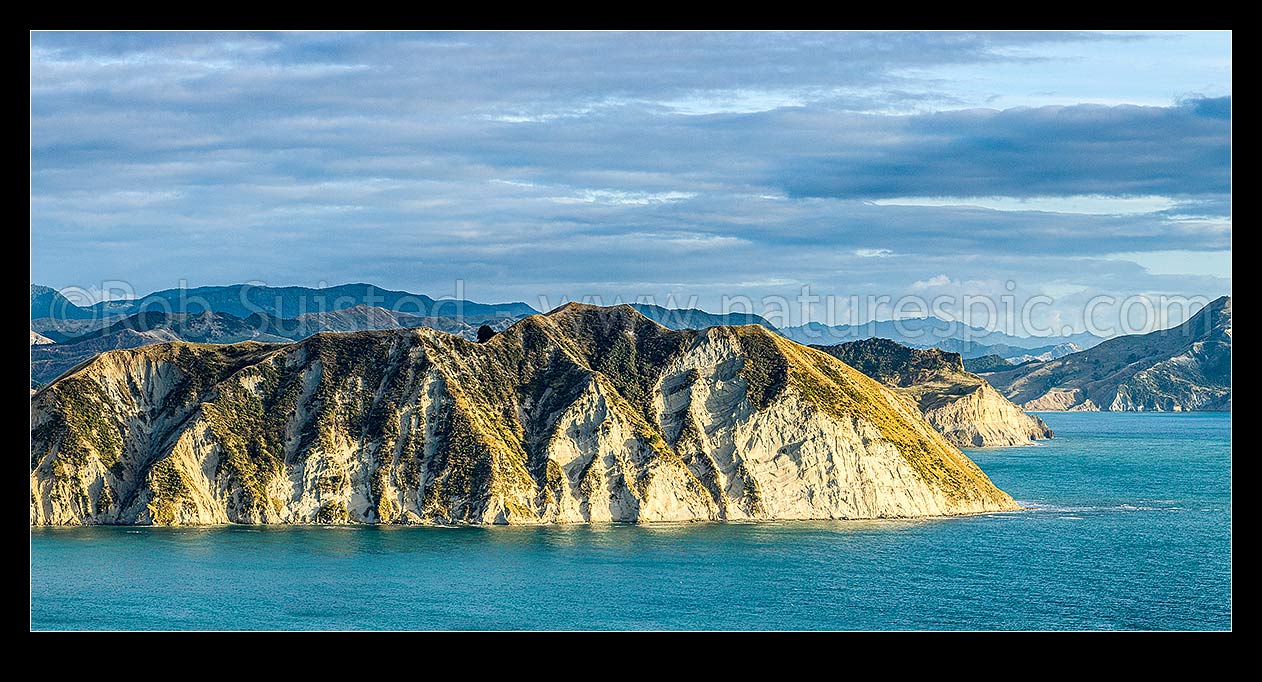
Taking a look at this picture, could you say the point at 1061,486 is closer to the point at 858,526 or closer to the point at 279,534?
the point at 858,526

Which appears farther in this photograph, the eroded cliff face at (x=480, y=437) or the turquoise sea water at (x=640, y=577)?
the eroded cliff face at (x=480, y=437)

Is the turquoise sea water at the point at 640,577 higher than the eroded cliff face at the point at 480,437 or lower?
lower

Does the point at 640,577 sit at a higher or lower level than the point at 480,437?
lower

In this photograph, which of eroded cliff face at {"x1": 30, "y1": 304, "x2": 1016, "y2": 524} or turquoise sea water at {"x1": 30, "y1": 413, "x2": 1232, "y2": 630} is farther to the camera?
eroded cliff face at {"x1": 30, "y1": 304, "x2": 1016, "y2": 524}

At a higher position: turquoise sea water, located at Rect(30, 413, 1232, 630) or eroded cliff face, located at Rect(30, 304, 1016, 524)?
eroded cliff face, located at Rect(30, 304, 1016, 524)

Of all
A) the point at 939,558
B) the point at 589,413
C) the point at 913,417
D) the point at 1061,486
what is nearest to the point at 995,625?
the point at 939,558
